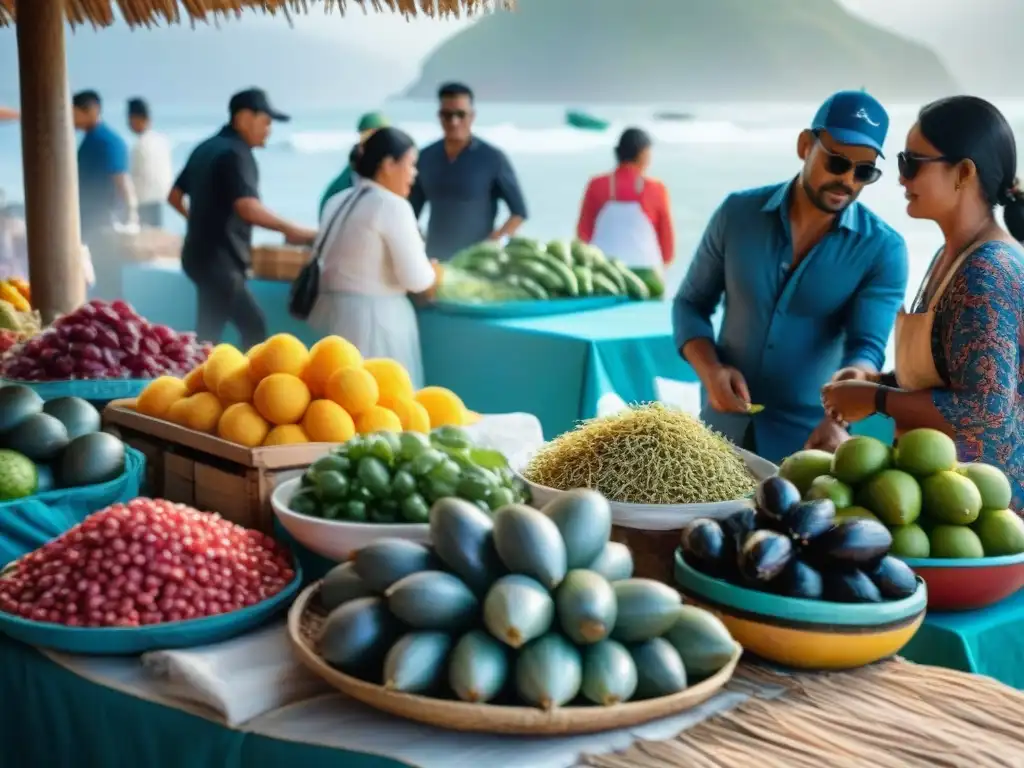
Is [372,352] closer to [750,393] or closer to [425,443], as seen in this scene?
[750,393]

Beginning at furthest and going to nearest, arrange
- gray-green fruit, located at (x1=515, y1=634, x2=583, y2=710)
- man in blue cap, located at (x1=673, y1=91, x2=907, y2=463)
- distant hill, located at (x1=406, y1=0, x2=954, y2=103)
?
distant hill, located at (x1=406, y1=0, x2=954, y2=103), man in blue cap, located at (x1=673, y1=91, x2=907, y2=463), gray-green fruit, located at (x1=515, y1=634, x2=583, y2=710)

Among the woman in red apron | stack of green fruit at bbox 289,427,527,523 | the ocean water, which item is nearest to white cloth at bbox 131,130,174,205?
the woman in red apron

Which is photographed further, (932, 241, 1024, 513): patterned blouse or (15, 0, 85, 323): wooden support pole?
(15, 0, 85, 323): wooden support pole

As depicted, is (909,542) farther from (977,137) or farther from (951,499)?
(977,137)

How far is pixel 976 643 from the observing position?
4.51 ft

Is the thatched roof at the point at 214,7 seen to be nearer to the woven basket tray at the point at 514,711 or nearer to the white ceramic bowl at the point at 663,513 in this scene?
the white ceramic bowl at the point at 663,513

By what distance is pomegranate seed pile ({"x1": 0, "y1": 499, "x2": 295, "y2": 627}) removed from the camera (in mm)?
1306

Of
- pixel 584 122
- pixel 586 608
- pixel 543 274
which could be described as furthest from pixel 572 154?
pixel 586 608

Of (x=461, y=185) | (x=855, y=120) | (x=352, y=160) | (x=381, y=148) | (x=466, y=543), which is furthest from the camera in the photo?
(x=461, y=185)

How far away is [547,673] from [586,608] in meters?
0.07

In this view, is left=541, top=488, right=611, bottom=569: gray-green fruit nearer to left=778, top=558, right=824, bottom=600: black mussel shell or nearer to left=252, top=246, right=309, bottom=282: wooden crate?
left=778, top=558, right=824, bottom=600: black mussel shell

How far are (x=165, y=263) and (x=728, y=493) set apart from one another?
193 inches

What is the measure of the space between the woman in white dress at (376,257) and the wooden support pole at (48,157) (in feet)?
3.09

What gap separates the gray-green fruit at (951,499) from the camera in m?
1.42
